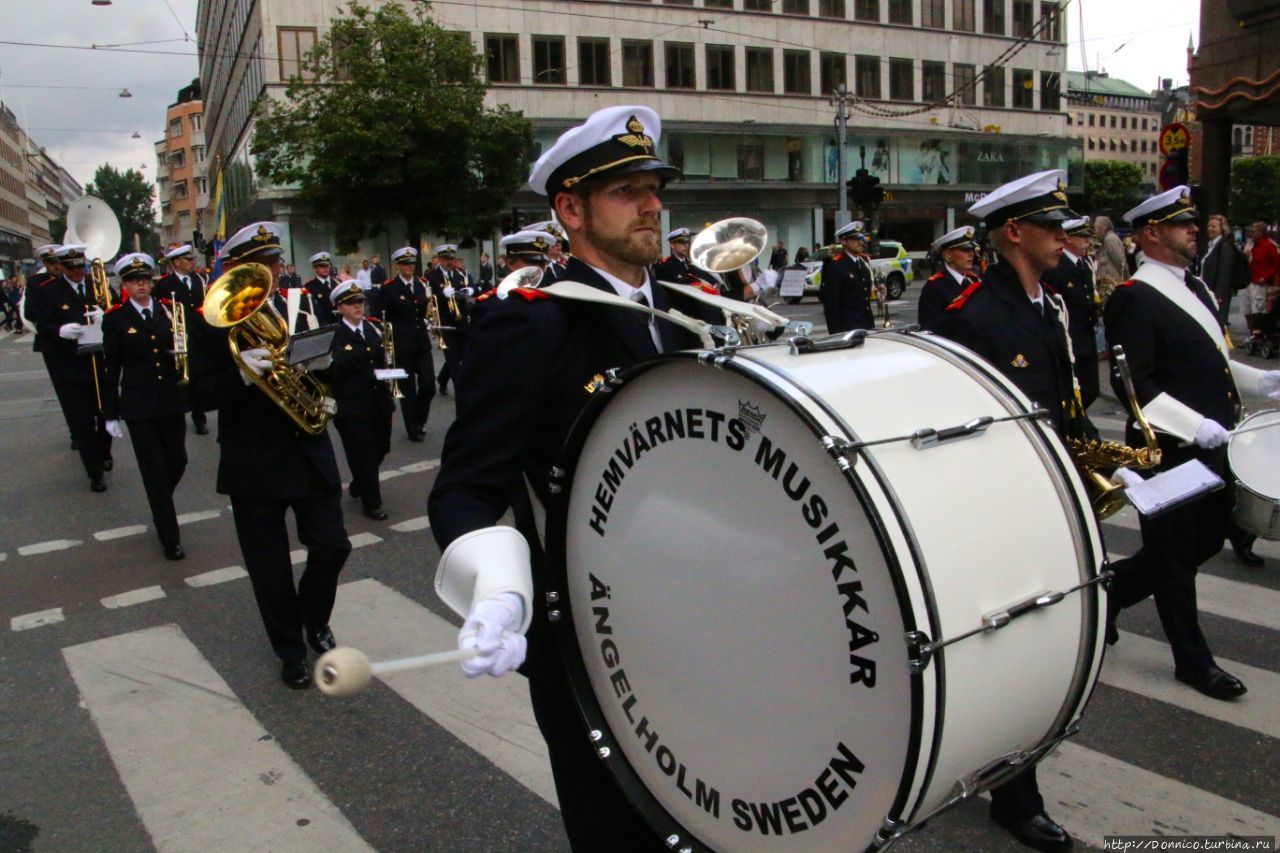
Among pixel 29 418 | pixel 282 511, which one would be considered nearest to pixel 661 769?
pixel 282 511

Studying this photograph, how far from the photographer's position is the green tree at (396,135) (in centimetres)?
3222

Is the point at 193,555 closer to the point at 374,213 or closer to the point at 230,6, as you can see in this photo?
the point at 374,213

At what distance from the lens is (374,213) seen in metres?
34.2

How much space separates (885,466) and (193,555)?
6.44 m

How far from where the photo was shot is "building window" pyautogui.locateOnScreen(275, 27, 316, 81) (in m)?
39.6

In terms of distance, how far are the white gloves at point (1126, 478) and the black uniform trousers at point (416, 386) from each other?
337 inches

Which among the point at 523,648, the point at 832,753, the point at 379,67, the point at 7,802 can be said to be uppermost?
the point at 379,67

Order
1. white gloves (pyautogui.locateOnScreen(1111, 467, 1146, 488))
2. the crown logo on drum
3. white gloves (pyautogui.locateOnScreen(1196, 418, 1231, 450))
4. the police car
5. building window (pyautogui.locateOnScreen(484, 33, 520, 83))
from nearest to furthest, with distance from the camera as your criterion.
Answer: the crown logo on drum, white gloves (pyautogui.locateOnScreen(1111, 467, 1146, 488)), white gloves (pyautogui.locateOnScreen(1196, 418, 1231, 450)), the police car, building window (pyautogui.locateOnScreen(484, 33, 520, 83))

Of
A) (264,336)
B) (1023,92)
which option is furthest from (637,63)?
(264,336)

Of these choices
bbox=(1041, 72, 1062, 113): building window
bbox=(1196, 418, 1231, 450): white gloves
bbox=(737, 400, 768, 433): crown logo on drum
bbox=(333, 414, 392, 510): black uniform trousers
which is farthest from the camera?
bbox=(1041, 72, 1062, 113): building window

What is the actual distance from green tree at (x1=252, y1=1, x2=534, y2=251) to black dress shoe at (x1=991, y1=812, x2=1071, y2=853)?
103 ft

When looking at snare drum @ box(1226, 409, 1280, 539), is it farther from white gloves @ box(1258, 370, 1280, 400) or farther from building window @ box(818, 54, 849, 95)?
building window @ box(818, 54, 849, 95)

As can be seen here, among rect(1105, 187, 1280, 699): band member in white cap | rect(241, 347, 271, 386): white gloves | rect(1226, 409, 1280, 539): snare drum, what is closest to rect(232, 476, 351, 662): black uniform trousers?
rect(241, 347, 271, 386): white gloves

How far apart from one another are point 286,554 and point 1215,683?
4047mm
